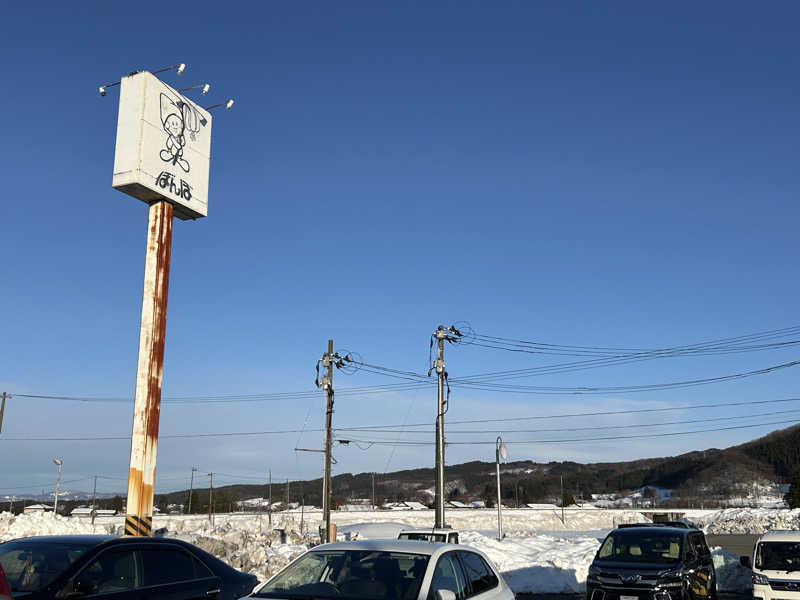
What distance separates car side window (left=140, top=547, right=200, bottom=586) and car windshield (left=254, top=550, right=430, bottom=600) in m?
2.09

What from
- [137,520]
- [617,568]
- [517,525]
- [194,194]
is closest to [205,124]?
[194,194]

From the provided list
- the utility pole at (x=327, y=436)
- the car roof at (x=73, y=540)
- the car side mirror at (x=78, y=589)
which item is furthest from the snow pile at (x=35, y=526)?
the car side mirror at (x=78, y=589)

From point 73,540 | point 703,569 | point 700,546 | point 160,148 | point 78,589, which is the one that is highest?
point 160,148

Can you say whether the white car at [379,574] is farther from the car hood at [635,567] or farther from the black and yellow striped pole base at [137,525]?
the black and yellow striped pole base at [137,525]

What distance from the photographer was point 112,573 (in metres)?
8.24

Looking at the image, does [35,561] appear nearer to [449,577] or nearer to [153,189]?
[449,577]

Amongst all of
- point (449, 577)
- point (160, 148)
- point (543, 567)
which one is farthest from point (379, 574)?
point (543, 567)

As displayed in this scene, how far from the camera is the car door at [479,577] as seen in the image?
26.0ft

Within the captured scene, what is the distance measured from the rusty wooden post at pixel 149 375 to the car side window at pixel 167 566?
34.1 ft

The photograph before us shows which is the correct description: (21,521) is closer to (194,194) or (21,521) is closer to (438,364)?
(438,364)

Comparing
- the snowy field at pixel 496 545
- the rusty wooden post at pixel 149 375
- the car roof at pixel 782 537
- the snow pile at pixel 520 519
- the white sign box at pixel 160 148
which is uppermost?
the white sign box at pixel 160 148

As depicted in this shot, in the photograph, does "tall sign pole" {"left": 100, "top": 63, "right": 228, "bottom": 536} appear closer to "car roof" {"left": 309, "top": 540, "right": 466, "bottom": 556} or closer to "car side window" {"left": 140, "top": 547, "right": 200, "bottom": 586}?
"car side window" {"left": 140, "top": 547, "right": 200, "bottom": 586}

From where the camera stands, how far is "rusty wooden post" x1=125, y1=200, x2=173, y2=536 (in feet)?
62.7

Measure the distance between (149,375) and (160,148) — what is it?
257 inches
